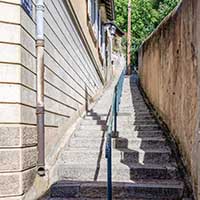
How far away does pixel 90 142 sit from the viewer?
6.02m

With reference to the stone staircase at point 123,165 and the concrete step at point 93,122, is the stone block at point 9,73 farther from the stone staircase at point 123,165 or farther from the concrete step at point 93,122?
the concrete step at point 93,122

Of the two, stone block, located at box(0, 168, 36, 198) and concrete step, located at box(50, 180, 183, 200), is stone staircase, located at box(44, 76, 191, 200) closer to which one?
concrete step, located at box(50, 180, 183, 200)

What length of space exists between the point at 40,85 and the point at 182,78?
5.96ft

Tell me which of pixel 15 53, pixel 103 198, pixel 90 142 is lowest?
pixel 103 198

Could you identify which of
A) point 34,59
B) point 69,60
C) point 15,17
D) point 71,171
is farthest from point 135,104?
point 15,17

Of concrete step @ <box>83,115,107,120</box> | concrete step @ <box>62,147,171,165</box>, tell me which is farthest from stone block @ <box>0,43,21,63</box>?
concrete step @ <box>83,115,107,120</box>

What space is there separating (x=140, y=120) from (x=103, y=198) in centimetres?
293

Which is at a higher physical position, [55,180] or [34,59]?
[34,59]

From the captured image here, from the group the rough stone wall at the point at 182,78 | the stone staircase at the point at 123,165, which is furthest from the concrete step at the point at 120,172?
the rough stone wall at the point at 182,78

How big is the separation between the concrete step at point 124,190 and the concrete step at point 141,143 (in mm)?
1056

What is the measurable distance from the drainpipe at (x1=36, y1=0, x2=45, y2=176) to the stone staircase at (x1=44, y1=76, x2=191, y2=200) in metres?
0.44

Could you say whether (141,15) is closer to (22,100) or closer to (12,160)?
(22,100)

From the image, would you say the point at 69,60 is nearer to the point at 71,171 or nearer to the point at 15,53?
the point at 71,171

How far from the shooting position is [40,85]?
14.3 feet
